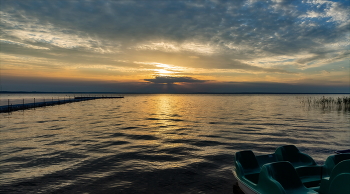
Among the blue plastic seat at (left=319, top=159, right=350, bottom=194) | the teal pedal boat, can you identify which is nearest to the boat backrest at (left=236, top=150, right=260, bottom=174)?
the teal pedal boat

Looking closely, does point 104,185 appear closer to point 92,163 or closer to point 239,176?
point 92,163

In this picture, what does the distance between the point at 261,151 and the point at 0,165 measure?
18.7m

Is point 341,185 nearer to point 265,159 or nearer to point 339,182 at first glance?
point 339,182

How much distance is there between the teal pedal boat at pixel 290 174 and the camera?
598 centimetres

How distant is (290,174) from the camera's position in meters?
7.05

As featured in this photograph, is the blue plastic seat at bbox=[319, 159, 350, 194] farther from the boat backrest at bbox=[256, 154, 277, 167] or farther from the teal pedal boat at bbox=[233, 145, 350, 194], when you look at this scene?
the boat backrest at bbox=[256, 154, 277, 167]

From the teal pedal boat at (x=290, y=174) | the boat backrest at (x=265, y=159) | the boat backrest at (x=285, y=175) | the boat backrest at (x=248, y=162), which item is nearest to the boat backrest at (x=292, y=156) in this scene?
the teal pedal boat at (x=290, y=174)

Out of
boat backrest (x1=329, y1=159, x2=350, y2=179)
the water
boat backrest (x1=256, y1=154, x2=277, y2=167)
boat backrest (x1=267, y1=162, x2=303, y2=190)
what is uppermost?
boat backrest (x1=329, y1=159, x2=350, y2=179)

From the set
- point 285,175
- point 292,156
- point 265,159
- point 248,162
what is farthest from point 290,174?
point 292,156

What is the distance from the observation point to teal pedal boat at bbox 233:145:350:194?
598cm

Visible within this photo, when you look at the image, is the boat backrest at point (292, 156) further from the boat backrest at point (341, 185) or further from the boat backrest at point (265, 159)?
the boat backrest at point (341, 185)

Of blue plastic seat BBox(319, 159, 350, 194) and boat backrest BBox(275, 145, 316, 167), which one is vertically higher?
blue plastic seat BBox(319, 159, 350, 194)

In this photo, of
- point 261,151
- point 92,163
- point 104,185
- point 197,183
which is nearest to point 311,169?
point 197,183

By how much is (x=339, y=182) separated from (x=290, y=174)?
1571 mm
